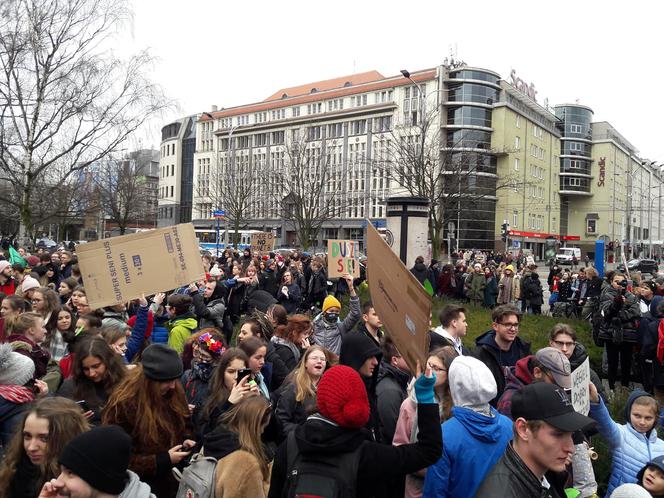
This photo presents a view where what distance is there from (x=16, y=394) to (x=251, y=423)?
1582 mm

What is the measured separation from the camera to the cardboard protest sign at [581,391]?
340 cm

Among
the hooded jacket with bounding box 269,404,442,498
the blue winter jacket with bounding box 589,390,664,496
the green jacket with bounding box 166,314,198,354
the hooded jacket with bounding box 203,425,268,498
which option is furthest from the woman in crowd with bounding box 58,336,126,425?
the blue winter jacket with bounding box 589,390,664,496

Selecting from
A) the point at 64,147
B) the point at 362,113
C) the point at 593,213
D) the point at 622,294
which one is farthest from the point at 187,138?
the point at 622,294

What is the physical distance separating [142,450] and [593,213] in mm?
96294

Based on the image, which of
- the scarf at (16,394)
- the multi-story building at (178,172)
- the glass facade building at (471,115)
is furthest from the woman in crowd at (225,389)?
the multi-story building at (178,172)

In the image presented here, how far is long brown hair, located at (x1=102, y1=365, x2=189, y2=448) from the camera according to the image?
3.33 metres

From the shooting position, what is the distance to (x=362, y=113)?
225ft

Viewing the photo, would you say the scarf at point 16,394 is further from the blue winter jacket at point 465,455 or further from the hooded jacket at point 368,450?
the blue winter jacket at point 465,455

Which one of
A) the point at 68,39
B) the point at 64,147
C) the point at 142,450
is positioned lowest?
the point at 142,450

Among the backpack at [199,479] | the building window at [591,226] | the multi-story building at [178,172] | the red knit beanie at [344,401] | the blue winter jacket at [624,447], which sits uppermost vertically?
the multi-story building at [178,172]

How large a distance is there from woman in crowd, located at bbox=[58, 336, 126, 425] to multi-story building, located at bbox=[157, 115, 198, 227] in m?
90.5

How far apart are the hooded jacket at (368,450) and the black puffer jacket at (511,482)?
0.30 metres

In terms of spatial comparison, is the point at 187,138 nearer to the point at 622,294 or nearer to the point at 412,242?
the point at 412,242

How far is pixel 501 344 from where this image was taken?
209 inches
